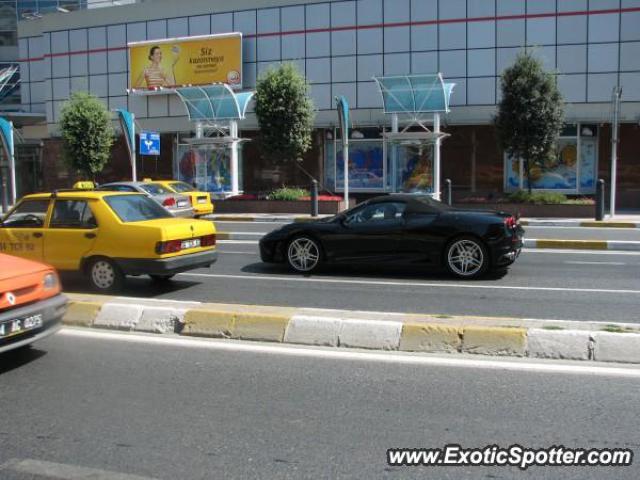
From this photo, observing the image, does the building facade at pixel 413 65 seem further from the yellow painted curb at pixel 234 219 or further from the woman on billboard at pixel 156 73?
the yellow painted curb at pixel 234 219

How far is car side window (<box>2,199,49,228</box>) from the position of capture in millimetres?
9812

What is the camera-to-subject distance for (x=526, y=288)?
9461 millimetres

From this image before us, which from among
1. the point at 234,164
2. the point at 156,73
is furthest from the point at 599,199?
the point at 156,73

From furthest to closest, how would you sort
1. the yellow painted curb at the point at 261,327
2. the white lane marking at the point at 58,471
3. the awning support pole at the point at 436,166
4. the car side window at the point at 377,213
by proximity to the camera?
the awning support pole at the point at 436,166 → the car side window at the point at 377,213 → the yellow painted curb at the point at 261,327 → the white lane marking at the point at 58,471

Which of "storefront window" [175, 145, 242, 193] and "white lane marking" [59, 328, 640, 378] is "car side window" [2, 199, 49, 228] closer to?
"white lane marking" [59, 328, 640, 378]

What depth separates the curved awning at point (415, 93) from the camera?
1031 inches

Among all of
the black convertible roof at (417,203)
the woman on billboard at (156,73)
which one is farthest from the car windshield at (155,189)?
the woman on billboard at (156,73)

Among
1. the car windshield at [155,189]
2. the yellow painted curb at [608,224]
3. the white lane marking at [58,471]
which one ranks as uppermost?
the car windshield at [155,189]

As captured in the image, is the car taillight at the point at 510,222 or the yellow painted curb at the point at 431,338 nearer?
the yellow painted curb at the point at 431,338

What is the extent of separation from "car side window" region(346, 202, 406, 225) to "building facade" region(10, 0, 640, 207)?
734 inches

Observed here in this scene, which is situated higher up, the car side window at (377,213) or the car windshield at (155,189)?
the car windshield at (155,189)

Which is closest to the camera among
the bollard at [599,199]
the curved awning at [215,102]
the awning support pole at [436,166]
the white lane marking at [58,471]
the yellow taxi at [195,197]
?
the white lane marking at [58,471]

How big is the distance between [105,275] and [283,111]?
1818 cm

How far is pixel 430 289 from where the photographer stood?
9461 mm
